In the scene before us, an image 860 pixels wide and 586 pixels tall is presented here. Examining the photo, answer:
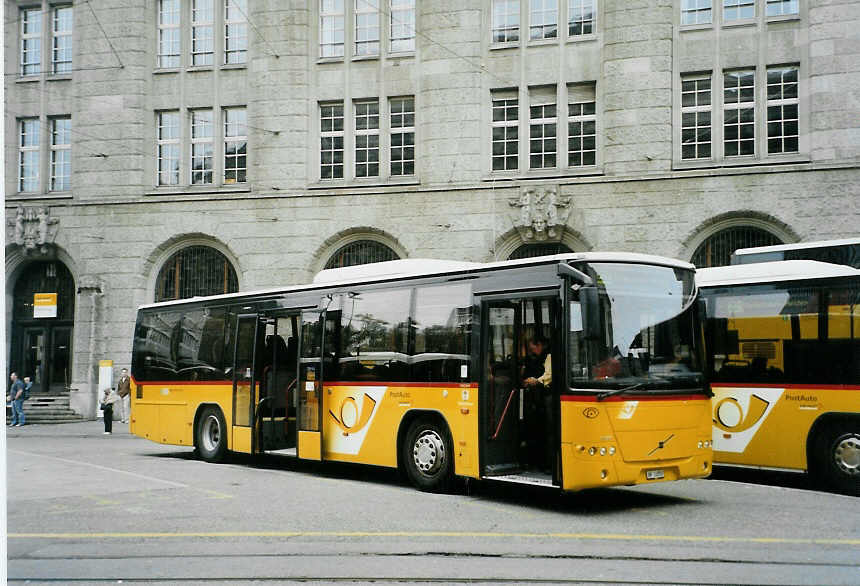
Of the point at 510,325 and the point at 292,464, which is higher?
the point at 510,325

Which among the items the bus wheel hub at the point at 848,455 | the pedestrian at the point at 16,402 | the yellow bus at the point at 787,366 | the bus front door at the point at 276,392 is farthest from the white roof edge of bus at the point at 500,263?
the pedestrian at the point at 16,402

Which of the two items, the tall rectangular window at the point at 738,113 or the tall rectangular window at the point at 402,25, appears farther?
the tall rectangular window at the point at 402,25

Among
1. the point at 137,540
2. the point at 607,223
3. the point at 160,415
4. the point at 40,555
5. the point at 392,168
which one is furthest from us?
the point at 392,168

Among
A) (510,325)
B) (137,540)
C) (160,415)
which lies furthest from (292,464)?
(137,540)

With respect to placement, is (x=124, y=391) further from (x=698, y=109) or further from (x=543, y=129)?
(x=698, y=109)

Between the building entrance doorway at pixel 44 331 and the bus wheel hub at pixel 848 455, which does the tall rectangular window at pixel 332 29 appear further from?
the bus wheel hub at pixel 848 455

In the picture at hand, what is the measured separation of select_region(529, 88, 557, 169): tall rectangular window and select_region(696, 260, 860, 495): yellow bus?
13.8 meters

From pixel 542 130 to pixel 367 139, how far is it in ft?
17.0

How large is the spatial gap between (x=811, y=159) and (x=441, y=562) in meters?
20.8

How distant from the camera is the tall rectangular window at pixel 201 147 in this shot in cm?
3127

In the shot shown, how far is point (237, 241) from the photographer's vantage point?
30.5 metres

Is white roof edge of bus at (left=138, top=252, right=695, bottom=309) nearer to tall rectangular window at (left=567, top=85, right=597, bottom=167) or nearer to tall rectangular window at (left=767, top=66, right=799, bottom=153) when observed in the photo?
tall rectangular window at (left=567, top=85, right=597, bottom=167)

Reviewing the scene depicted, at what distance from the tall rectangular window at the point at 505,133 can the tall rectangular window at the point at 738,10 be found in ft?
19.8

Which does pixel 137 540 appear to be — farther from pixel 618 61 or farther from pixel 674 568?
pixel 618 61
